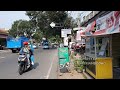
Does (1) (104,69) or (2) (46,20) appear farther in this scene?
(2) (46,20)

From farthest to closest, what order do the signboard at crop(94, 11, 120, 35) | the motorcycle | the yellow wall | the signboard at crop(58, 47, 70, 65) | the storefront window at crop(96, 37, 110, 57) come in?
the signboard at crop(58, 47, 70, 65), the motorcycle, the storefront window at crop(96, 37, 110, 57), the yellow wall, the signboard at crop(94, 11, 120, 35)

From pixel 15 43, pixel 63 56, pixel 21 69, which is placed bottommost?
pixel 21 69

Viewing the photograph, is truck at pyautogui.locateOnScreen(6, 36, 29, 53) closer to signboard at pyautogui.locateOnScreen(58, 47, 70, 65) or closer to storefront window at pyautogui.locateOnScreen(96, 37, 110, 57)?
signboard at pyautogui.locateOnScreen(58, 47, 70, 65)

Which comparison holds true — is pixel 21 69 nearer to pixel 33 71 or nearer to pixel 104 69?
pixel 33 71

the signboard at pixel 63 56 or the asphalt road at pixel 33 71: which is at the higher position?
the signboard at pixel 63 56

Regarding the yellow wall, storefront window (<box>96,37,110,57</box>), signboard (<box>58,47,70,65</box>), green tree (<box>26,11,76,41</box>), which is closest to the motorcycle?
signboard (<box>58,47,70,65</box>)

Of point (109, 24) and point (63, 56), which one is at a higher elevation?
point (109, 24)

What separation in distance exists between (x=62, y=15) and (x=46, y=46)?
10.1 metres

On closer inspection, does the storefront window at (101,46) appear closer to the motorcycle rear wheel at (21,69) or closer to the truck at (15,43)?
the motorcycle rear wheel at (21,69)

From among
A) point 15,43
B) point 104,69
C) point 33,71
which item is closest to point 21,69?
point 33,71

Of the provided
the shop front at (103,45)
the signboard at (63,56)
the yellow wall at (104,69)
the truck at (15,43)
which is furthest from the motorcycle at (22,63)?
the truck at (15,43)
